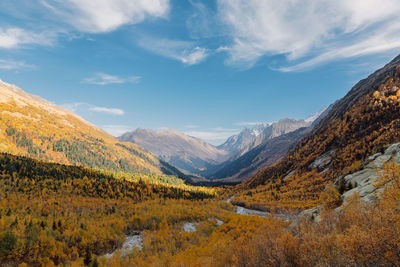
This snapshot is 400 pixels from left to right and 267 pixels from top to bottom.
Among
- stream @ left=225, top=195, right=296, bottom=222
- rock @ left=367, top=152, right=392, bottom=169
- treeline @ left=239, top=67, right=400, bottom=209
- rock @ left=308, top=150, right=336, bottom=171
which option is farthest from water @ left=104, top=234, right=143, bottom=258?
rock @ left=308, top=150, right=336, bottom=171

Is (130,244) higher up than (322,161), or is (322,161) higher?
(322,161)

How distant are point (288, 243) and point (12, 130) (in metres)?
278

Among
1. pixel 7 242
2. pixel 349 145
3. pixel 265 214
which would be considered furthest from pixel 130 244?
pixel 349 145

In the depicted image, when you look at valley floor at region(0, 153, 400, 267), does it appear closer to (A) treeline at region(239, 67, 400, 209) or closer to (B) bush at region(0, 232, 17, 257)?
(B) bush at region(0, 232, 17, 257)

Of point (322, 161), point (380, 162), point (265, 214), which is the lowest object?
point (265, 214)

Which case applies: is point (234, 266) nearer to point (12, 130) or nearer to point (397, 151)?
point (397, 151)

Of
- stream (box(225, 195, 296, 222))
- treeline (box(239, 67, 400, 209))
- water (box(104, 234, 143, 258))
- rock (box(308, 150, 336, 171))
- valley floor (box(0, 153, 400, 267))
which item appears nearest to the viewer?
valley floor (box(0, 153, 400, 267))

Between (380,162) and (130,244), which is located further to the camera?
(130,244)

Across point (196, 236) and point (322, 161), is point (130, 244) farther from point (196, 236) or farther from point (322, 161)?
point (322, 161)

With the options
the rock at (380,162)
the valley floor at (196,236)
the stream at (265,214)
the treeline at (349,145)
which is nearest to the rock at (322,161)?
the treeline at (349,145)

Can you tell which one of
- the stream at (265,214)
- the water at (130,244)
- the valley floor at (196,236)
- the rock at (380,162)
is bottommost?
the stream at (265,214)

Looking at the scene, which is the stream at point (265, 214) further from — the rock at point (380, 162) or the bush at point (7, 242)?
the bush at point (7, 242)

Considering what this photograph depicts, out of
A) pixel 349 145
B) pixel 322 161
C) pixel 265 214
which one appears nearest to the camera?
pixel 265 214

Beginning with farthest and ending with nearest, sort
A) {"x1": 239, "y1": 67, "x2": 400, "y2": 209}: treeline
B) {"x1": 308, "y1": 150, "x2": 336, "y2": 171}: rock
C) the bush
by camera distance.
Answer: {"x1": 308, "y1": 150, "x2": 336, "y2": 171}: rock, {"x1": 239, "y1": 67, "x2": 400, "y2": 209}: treeline, the bush
